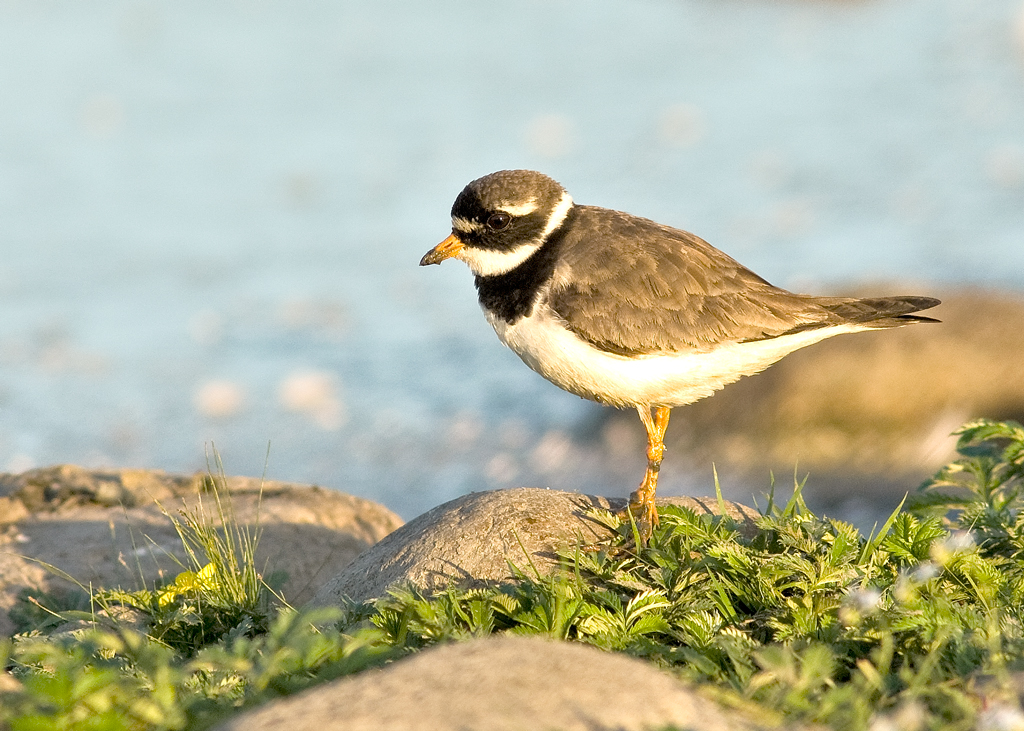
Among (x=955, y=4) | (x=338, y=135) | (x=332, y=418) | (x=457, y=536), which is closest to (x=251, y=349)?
(x=332, y=418)

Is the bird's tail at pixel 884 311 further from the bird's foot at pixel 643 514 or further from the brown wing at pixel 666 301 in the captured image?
the bird's foot at pixel 643 514

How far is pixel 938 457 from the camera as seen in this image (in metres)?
9.91

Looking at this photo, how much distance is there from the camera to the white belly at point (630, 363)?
208 inches

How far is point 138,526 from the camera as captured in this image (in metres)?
6.85

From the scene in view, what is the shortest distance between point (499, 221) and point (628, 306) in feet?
2.60

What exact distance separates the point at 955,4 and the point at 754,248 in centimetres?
1121

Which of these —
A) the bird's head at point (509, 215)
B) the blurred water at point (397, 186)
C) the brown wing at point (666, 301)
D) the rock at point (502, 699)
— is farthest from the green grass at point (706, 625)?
the blurred water at point (397, 186)

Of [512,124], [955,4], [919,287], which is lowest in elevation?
[919,287]

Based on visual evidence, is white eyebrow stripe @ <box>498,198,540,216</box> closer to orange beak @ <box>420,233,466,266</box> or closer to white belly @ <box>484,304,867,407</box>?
orange beak @ <box>420,233,466,266</box>

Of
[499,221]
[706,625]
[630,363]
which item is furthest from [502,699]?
[499,221]

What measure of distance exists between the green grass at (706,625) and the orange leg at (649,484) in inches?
2.9

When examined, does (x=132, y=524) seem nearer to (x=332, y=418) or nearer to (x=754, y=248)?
(x=332, y=418)

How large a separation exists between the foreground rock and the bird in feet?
5.76

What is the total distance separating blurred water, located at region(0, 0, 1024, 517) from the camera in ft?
40.4
